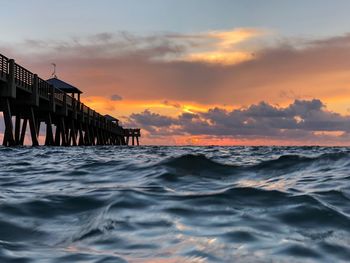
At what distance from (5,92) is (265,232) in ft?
74.1

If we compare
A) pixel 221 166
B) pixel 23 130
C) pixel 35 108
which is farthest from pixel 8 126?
pixel 221 166

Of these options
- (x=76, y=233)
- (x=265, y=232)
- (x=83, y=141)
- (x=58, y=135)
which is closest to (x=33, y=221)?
(x=76, y=233)

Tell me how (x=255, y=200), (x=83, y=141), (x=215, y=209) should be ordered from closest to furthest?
(x=215, y=209)
(x=255, y=200)
(x=83, y=141)

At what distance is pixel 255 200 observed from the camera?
5105 millimetres

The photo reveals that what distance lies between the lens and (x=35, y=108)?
3281 cm

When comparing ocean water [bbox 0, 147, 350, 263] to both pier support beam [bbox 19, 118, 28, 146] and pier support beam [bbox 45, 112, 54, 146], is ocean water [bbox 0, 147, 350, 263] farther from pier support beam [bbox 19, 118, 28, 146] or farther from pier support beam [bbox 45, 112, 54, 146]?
pier support beam [bbox 19, 118, 28, 146]

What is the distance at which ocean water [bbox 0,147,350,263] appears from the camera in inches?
124

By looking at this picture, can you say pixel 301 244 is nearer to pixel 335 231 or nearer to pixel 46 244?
pixel 335 231

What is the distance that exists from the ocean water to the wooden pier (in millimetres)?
18338

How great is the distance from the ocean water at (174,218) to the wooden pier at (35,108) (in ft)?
60.2

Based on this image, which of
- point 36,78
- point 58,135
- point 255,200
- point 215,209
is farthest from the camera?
point 58,135

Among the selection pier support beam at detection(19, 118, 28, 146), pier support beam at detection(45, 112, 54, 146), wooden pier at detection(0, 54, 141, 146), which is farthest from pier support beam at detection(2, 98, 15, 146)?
pier support beam at detection(19, 118, 28, 146)

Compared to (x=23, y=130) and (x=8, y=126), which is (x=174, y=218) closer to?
(x=8, y=126)

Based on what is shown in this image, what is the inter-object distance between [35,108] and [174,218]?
3030cm
